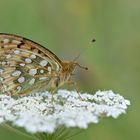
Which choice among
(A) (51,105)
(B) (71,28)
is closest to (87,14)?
(B) (71,28)

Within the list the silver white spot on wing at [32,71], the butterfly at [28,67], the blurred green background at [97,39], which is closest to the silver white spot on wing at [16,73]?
the butterfly at [28,67]

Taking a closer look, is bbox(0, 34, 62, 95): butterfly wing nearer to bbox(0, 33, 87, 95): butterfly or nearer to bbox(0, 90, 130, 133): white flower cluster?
bbox(0, 33, 87, 95): butterfly

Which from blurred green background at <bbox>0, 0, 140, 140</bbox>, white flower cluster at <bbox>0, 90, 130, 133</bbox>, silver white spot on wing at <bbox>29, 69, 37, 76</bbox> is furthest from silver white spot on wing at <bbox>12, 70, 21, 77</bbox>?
blurred green background at <bbox>0, 0, 140, 140</bbox>

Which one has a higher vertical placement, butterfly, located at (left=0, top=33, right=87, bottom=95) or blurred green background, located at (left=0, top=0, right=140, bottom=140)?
blurred green background, located at (left=0, top=0, right=140, bottom=140)

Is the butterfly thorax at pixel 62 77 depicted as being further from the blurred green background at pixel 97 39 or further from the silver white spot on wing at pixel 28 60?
the blurred green background at pixel 97 39

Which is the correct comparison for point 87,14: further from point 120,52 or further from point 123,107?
point 123,107

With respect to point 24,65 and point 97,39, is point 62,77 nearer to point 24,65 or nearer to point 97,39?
point 24,65

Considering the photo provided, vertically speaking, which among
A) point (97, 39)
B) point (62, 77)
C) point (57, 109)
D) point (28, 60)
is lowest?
point (57, 109)

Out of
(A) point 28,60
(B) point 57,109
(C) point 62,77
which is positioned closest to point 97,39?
(A) point 28,60
